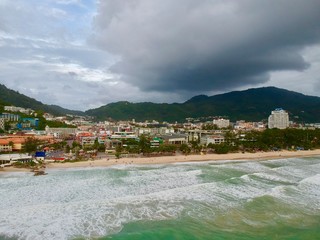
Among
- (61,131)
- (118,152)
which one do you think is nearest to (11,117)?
(61,131)

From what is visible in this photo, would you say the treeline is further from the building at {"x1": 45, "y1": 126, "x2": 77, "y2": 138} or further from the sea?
the building at {"x1": 45, "y1": 126, "x2": 77, "y2": 138}

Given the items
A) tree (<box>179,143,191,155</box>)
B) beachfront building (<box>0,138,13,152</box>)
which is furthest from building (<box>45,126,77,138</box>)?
tree (<box>179,143,191,155</box>)

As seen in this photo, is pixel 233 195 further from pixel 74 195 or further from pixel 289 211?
pixel 74 195

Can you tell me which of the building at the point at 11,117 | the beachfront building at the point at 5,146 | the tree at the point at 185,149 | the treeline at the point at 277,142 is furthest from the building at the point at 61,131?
the treeline at the point at 277,142

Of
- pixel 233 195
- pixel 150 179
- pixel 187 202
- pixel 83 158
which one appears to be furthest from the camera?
pixel 83 158

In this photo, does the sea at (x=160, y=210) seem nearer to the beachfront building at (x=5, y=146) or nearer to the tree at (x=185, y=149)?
the tree at (x=185, y=149)

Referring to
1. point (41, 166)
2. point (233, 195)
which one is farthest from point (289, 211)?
point (41, 166)

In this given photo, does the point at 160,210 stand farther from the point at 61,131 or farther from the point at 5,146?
the point at 61,131

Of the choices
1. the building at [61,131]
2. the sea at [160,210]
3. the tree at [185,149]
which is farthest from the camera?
the building at [61,131]
